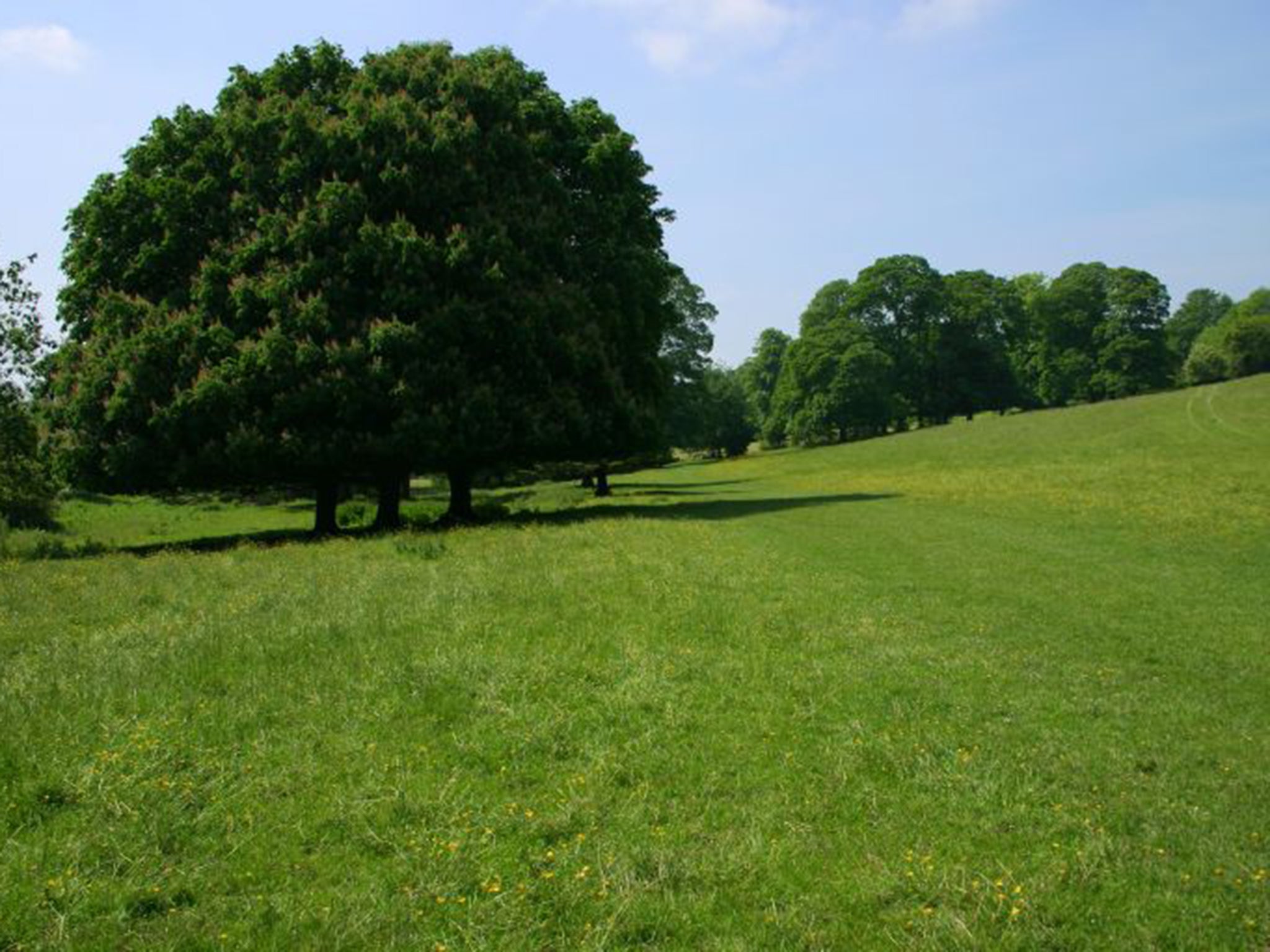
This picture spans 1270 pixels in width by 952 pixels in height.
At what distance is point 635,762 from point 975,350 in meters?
103

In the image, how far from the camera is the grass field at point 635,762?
18.8 feet

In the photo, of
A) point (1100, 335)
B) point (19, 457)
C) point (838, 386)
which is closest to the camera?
point (19, 457)

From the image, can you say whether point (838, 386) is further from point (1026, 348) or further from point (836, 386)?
point (1026, 348)

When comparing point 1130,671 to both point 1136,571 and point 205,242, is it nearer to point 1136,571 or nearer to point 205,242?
point 1136,571

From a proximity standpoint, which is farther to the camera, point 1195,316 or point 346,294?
point 1195,316

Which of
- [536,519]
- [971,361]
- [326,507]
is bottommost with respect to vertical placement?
[536,519]

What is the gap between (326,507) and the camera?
117 feet

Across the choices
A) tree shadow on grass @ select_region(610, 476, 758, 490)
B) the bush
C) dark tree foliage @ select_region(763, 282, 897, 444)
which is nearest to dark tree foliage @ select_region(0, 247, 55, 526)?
the bush

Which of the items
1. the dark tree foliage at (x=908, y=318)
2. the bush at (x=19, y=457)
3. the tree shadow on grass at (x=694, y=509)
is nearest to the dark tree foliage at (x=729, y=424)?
the dark tree foliage at (x=908, y=318)

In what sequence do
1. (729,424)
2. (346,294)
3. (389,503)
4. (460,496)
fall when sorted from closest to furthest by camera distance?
(346,294), (389,503), (460,496), (729,424)

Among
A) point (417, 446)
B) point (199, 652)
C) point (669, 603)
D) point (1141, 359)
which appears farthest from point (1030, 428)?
point (199, 652)

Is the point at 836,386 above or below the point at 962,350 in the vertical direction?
below

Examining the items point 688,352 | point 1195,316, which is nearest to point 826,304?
point 688,352

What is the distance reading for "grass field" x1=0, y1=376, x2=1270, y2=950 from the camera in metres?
5.74
